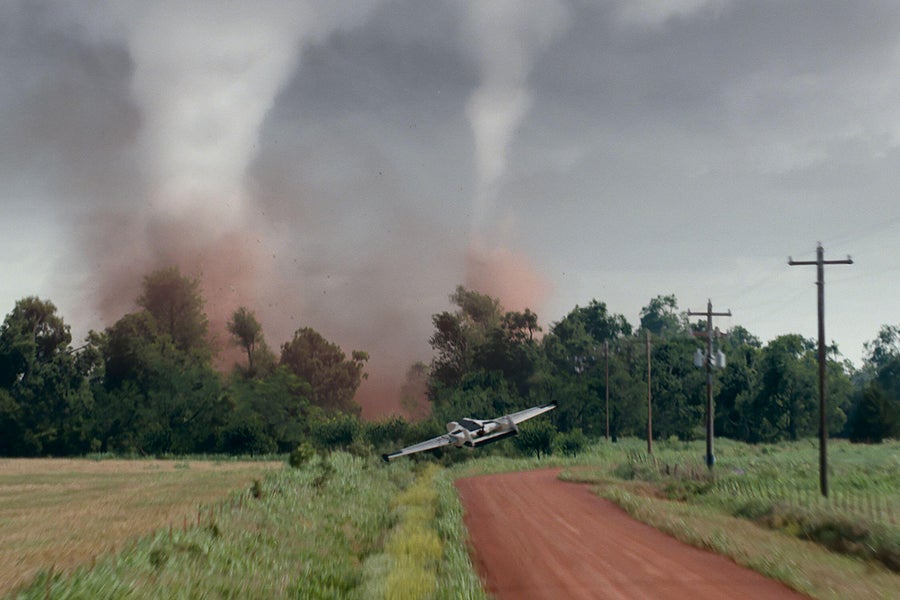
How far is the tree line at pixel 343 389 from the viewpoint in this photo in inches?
3356

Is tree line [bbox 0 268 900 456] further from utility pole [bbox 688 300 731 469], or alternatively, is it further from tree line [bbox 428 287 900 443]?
utility pole [bbox 688 300 731 469]

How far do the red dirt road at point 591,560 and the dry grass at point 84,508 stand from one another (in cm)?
776

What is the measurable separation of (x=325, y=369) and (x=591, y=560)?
3810 inches

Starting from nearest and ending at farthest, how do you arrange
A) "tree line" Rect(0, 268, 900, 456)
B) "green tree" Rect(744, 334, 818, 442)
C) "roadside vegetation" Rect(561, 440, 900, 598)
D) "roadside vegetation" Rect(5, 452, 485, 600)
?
1. "roadside vegetation" Rect(5, 452, 485, 600)
2. "roadside vegetation" Rect(561, 440, 900, 598)
3. "tree line" Rect(0, 268, 900, 456)
4. "green tree" Rect(744, 334, 818, 442)

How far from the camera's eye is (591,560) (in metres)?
17.3

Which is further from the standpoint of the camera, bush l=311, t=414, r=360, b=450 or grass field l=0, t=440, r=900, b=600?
bush l=311, t=414, r=360, b=450

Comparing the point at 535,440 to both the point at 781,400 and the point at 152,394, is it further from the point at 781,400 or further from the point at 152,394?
the point at 152,394

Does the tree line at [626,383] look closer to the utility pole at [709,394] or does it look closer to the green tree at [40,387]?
the utility pole at [709,394]

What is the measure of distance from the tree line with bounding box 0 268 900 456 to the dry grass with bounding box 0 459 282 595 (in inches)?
918

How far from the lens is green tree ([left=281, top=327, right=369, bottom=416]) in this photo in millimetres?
110688

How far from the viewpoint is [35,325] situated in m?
95.2

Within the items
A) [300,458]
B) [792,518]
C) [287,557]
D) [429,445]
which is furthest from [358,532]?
[429,445]

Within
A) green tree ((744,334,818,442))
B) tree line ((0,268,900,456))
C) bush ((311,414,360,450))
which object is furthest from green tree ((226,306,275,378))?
green tree ((744,334,818,442))

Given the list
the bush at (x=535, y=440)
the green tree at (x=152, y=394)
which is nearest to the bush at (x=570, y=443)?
the bush at (x=535, y=440)
